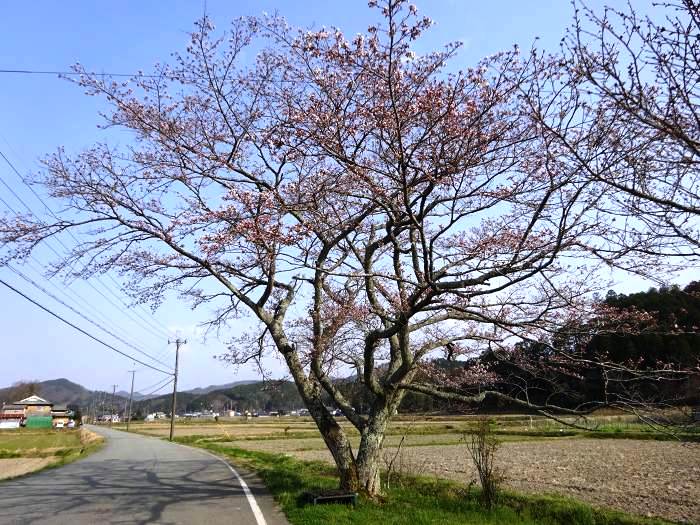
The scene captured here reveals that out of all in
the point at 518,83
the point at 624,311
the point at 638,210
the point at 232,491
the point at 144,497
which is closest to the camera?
the point at 638,210

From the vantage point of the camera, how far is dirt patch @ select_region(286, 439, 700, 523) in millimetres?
11953

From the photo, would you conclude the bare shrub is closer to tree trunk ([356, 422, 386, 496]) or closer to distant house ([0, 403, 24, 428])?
tree trunk ([356, 422, 386, 496])

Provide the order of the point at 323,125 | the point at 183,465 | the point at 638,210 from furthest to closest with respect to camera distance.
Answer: the point at 183,465 < the point at 323,125 < the point at 638,210

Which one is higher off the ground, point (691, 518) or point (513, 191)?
point (513, 191)

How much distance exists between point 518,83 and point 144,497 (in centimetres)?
991

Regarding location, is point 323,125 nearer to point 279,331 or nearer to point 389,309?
point 389,309

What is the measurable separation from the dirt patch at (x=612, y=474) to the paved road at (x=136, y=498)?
631 cm

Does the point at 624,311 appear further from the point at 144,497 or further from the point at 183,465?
the point at 183,465

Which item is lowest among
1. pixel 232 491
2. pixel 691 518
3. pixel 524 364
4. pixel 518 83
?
pixel 691 518

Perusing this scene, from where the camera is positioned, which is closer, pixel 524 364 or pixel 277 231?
pixel 277 231

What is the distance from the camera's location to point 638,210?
464 centimetres

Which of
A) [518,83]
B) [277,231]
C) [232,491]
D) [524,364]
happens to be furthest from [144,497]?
[518,83]

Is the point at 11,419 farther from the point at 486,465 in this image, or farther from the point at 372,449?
the point at 486,465

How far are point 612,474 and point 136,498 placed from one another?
47.5 feet
